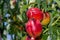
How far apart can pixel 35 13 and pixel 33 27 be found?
74 millimetres

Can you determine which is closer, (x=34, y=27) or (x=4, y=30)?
(x=34, y=27)

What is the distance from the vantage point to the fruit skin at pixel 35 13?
796mm

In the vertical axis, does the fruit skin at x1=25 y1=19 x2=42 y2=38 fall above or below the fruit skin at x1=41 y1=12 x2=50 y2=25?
below

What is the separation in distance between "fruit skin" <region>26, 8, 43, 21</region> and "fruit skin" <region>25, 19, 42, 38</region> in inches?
1.0

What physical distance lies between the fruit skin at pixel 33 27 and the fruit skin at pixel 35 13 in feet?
0.08

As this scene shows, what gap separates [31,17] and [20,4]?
11 centimetres

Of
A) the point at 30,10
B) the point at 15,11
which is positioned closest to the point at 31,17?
the point at 30,10

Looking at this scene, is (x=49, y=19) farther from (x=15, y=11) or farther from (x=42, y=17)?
(x=15, y=11)

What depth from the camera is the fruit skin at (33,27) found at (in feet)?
2.51

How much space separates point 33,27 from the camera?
77 centimetres

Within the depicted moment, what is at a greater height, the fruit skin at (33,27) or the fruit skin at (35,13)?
the fruit skin at (35,13)

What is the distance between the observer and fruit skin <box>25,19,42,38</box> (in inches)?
30.1

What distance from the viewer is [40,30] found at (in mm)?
763

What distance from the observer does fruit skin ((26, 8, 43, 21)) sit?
0.80 metres
